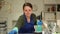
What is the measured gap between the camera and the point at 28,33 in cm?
88

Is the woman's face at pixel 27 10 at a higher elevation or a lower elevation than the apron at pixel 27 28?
higher

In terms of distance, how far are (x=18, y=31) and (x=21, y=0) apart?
0.76ft

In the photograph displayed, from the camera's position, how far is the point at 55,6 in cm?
90

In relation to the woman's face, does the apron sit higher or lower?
lower

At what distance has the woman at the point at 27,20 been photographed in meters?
0.89

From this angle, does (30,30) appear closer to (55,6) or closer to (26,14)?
(26,14)

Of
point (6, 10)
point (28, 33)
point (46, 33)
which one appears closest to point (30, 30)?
point (28, 33)

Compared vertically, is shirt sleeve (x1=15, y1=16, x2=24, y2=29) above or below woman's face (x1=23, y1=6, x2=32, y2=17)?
below

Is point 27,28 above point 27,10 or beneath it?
beneath

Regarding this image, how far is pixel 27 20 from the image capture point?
902 millimetres

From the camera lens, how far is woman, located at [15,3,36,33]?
0.89 m

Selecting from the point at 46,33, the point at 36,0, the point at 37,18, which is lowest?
the point at 46,33

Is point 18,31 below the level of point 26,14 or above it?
below

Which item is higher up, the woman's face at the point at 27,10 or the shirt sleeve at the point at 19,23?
the woman's face at the point at 27,10
